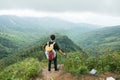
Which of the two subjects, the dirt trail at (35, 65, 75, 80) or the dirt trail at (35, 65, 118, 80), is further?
the dirt trail at (35, 65, 75, 80)

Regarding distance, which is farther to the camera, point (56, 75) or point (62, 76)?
point (56, 75)

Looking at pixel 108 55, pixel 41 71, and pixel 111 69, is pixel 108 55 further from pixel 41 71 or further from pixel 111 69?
pixel 41 71

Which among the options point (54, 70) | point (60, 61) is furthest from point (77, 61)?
point (60, 61)

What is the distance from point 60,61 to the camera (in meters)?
16.7

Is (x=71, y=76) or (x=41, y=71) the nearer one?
(x=71, y=76)

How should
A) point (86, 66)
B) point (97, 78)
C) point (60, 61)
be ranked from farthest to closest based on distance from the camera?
point (60, 61)
point (86, 66)
point (97, 78)

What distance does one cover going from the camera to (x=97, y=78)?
12930mm

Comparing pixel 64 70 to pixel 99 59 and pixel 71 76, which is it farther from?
pixel 99 59

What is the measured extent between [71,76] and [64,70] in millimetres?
885

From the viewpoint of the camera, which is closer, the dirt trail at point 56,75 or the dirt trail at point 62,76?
the dirt trail at point 62,76

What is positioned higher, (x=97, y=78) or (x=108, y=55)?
(x=108, y=55)

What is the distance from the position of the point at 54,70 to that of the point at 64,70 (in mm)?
873

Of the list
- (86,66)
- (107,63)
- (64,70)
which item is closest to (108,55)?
(107,63)

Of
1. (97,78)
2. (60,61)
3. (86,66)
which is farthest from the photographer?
(60,61)
